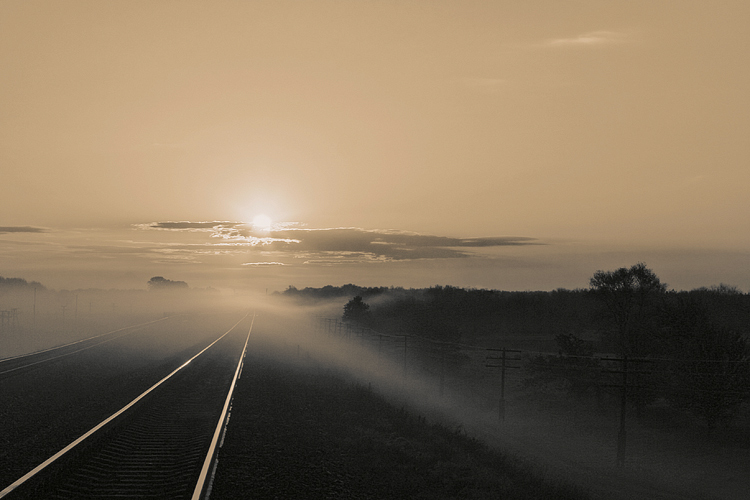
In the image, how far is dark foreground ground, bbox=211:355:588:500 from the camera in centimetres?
1083

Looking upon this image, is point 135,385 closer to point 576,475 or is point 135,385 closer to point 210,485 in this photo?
point 210,485

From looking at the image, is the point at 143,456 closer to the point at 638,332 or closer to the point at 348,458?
the point at 348,458

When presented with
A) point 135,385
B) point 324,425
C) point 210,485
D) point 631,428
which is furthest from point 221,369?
point 631,428

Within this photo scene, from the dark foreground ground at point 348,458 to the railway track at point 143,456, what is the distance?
567 mm

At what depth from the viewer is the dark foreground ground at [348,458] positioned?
10828 millimetres

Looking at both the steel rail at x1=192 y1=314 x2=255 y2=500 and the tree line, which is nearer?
the steel rail at x1=192 y1=314 x2=255 y2=500

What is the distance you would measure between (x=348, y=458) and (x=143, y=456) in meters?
4.79

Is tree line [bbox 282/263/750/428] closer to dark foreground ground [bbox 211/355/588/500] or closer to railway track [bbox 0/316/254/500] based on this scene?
dark foreground ground [bbox 211/355/588/500]

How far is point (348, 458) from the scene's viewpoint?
1328cm

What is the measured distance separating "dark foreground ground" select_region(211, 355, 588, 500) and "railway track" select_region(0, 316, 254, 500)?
567mm

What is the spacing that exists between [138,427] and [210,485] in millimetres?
5972

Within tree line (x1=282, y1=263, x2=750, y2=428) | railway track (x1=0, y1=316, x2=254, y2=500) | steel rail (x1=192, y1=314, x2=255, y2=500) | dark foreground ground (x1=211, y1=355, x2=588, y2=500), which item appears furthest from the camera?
tree line (x1=282, y1=263, x2=750, y2=428)

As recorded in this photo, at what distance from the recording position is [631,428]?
105ft

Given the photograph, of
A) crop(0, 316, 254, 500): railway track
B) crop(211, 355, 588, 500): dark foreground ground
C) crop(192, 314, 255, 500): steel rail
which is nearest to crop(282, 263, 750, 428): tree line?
crop(211, 355, 588, 500): dark foreground ground
